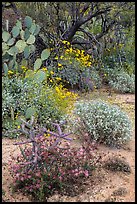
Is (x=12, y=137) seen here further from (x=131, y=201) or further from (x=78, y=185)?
(x=131, y=201)

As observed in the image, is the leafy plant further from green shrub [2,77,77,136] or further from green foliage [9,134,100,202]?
green shrub [2,77,77,136]

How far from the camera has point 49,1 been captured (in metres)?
8.94

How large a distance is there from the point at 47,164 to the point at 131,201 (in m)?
0.85

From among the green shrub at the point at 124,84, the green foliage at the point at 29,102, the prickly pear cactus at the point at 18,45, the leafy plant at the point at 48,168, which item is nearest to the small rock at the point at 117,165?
the leafy plant at the point at 48,168

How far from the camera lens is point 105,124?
5.07m

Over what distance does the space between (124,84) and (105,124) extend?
154 inches

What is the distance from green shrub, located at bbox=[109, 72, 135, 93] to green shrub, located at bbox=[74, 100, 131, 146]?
136 inches

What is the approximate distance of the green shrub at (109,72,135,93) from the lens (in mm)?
8780

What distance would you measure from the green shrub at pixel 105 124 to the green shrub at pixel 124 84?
3457 millimetres

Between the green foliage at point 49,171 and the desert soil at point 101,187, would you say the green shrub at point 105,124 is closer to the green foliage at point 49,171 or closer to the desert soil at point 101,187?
the desert soil at point 101,187

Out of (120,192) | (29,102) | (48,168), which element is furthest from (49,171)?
(29,102)

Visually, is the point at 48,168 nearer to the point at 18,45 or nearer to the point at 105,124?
the point at 105,124

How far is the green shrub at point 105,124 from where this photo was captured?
5.06 meters

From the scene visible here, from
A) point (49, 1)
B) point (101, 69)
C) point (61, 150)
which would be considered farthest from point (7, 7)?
point (61, 150)
